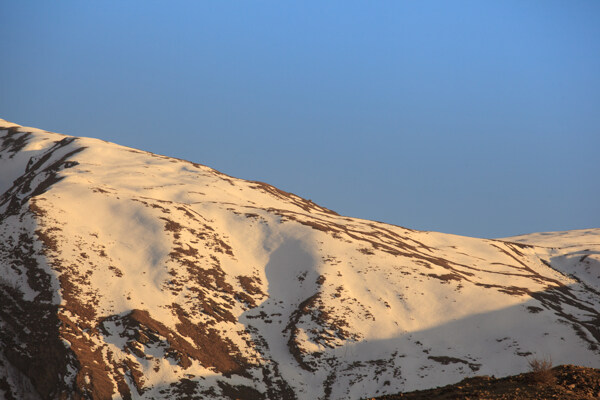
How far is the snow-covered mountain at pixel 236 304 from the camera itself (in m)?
67.0

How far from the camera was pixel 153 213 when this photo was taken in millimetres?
96000

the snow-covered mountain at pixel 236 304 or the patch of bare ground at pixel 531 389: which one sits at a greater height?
the snow-covered mountain at pixel 236 304

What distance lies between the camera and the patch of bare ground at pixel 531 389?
27281mm

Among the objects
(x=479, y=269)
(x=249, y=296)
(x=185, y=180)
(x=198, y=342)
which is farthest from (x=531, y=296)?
(x=185, y=180)

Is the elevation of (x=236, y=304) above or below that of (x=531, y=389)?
above

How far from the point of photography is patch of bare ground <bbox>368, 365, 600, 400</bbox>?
2728 centimetres

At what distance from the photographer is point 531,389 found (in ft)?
91.9

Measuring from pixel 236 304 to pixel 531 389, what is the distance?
5805cm

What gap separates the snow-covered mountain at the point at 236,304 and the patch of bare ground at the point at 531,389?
40371 mm

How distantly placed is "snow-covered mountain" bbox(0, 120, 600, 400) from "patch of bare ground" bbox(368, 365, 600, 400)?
132 ft

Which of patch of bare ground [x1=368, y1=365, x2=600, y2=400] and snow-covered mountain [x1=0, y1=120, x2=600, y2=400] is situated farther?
snow-covered mountain [x1=0, y1=120, x2=600, y2=400]

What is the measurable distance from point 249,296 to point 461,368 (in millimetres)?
27735

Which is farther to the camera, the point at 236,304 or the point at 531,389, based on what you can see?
the point at 236,304

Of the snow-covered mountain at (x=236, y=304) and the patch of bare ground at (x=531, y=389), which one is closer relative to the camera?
the patch of bare ground at (x=531, y=389)
